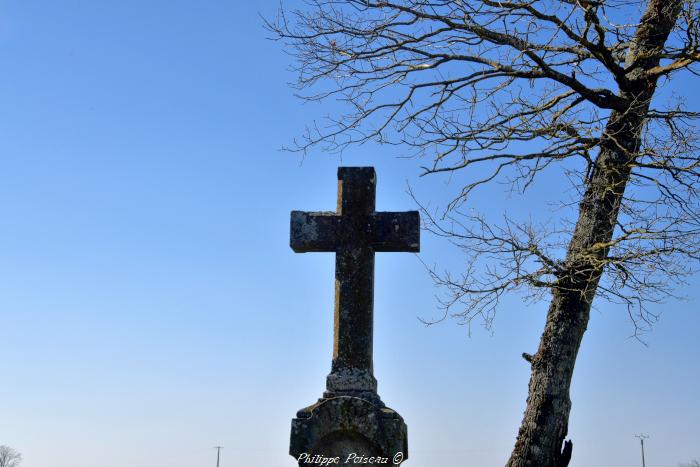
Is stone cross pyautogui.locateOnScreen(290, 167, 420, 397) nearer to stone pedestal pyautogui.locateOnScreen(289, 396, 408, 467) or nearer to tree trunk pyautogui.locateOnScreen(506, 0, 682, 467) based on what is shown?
stone pedestal pyautogui.locateOnScreen(289, 396, 408, 467)

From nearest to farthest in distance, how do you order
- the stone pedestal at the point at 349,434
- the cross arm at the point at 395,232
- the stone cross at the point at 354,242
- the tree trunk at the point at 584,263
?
the stone pedestal at the point at 349,434, the stone cross at the point at 354,242, the cross arm at the point at 395,232, the tree trunk at the point at 584,263

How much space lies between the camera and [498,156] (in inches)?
357

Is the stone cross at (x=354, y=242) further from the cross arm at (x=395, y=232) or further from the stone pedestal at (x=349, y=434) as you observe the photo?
the stone pedestal at (x=349, y=434)

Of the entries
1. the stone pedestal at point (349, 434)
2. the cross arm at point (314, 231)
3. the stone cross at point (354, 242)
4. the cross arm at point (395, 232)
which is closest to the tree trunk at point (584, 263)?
the cross arm at point (395, 232)

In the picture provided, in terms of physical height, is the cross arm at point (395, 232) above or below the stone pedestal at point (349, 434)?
above

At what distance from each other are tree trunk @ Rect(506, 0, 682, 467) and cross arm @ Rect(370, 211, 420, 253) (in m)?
1.90

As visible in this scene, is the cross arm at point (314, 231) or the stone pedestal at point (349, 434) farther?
the cross arm at point (314, 231)

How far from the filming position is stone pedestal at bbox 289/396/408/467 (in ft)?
22.7

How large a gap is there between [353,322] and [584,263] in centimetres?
277

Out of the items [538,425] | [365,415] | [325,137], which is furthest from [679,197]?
[365,415]

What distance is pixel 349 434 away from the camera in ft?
23.0

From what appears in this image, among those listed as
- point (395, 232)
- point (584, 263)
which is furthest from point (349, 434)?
point (584, 263)

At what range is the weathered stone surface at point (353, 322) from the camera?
6980mm

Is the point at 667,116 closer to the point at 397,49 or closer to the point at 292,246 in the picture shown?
the point at 397,49
